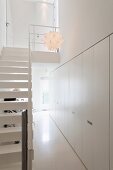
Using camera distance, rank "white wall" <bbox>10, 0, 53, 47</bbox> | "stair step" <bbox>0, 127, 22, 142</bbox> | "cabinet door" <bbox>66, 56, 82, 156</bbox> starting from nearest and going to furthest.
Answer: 1. "stair step" <bbox>0, 127, 22, 142</bbox>
2. "cabinet door" <bbox>66, 56, 82, 156</bbox>
3. "white wall" <bbox>10, 0, 53, 47</bbox>

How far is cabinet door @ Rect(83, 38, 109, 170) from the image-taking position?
2.45m

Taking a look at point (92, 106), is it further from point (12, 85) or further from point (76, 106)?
point (12, 85)

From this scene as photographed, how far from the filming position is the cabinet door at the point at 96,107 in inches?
96.5

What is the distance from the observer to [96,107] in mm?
2787

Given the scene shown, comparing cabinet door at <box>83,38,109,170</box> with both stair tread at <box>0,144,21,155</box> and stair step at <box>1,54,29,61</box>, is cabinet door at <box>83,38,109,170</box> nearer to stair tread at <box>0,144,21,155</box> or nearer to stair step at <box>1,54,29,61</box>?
stair tread at <box>0,144,21,155</box>

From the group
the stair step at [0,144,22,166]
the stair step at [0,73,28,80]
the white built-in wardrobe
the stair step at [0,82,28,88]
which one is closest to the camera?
the white built-in wardrobe

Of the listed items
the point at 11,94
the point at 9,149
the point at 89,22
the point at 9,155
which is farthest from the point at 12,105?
the point at 89,22

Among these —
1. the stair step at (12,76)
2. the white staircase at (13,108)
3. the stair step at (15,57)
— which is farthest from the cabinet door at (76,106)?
the stair step at (15,57)

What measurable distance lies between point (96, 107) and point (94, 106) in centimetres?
8

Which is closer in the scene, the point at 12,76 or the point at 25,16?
the point at 12,76

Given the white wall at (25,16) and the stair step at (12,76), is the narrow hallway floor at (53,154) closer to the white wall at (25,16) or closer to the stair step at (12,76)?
the stair step at (12,76)

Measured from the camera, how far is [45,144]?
15.6 feet

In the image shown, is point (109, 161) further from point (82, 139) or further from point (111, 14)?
point (111, 14)

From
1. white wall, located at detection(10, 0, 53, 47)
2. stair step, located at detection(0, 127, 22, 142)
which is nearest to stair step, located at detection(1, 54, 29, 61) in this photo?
stair step, located at detection(0, 127, 22, 142)
